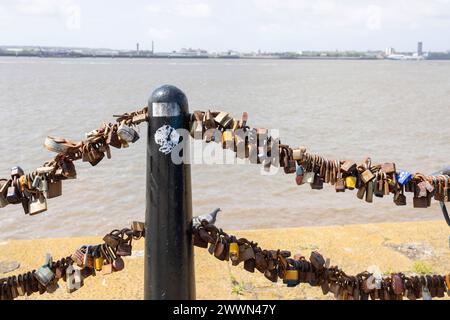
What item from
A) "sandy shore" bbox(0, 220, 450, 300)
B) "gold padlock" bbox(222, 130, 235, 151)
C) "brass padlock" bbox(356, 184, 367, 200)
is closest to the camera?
"gold padlock" bbox(222, 130, 235, 151)

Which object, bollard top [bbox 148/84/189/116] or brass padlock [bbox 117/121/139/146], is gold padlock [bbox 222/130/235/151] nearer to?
bollard top [bbox 148/84/189/116]

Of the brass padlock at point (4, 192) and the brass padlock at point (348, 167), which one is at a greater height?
the brass padlock at point (348, 167)

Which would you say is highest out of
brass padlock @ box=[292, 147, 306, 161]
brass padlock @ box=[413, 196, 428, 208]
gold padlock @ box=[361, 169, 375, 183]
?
brass padlock @ box=[292, 147, 306, 161]

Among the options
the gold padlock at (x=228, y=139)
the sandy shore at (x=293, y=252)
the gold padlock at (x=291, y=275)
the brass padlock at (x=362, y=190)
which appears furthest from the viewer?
the sandy shore at (x=293, y=252)

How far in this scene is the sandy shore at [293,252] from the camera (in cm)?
399

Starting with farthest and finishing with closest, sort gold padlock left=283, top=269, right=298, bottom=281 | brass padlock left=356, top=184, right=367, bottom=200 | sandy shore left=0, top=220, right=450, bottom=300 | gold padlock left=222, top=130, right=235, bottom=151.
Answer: sandy shore left=0, top=220, right=450, bottom=300 < gold padlock left=283, top=269, right=298, bottom=281 < brass padlock left=356, top=184, right=367, bottom=200 < gold padlock left=222, top=130, right=235, bottom=151

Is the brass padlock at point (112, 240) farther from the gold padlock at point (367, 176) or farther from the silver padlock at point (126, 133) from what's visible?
the gold padlock at point (367, 176)

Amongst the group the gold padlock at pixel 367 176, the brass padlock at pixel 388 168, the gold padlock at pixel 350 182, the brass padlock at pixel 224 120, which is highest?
the brass padlock at pixel 224 120

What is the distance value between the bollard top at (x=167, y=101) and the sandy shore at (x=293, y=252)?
7.35ft

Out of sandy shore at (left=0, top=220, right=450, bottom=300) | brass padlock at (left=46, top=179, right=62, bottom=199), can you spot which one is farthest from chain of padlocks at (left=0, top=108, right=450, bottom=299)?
sandy shore at (left=0, top=220, right=450, bottom=300)

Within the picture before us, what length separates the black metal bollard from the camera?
1.98 metres

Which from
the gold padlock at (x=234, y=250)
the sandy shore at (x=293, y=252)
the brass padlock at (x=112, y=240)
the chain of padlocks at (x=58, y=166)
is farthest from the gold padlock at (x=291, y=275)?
the sandy shore at (x=293, y=252)

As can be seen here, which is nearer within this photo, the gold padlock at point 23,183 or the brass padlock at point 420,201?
the gold padlock at point 23,183
